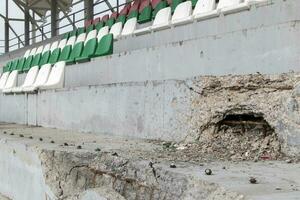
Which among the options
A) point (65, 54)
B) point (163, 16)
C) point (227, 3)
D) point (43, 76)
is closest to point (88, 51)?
point (43, 76)

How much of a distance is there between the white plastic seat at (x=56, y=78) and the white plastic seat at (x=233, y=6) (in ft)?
8.01

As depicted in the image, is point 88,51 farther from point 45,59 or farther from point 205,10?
point 45,59

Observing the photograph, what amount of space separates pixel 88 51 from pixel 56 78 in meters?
0.60

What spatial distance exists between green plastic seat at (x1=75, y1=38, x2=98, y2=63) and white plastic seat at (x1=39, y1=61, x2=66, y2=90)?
268 mm

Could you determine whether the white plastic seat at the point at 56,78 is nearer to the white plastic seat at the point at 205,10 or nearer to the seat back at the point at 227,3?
the white plastic seat at the point at 205,10

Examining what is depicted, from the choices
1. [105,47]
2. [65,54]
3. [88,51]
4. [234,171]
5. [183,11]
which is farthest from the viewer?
[65,54]

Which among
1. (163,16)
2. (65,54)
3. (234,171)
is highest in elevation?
(163,16)

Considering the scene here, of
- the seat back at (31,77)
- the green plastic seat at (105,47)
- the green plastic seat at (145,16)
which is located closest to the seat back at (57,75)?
the green plastic seat at (105,47)

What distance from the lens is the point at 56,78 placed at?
6.92 m

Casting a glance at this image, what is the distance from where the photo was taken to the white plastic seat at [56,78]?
6.67 meters

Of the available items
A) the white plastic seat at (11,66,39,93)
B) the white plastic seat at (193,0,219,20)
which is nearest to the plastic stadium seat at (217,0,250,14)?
the white plastic seat at (193,0,219,20)

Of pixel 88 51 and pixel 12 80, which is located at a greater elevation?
pixel 88 51

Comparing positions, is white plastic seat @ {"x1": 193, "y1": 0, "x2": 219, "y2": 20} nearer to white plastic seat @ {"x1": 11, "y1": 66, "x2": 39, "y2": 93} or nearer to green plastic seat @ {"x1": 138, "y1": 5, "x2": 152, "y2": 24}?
green plastic seat @ {"x1": 138, "y1": 5, "x2": 152, "y2": 24}

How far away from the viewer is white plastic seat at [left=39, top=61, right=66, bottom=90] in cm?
667
